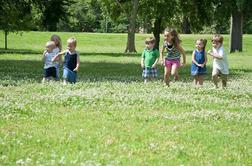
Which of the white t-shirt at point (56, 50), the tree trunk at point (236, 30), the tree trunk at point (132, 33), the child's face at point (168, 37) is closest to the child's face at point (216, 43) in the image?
the child's face at point (168, 37)

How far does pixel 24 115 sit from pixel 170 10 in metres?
52.0

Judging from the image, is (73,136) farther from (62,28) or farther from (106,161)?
(62,28)

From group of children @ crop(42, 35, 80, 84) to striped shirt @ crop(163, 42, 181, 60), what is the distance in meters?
3.00

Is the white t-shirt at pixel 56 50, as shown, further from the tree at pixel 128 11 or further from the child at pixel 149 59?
the tree at pixel 128 11

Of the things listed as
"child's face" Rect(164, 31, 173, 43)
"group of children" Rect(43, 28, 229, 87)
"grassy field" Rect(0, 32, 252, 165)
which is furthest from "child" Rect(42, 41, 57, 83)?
"child's face" Rect(164, 31, 173, 43)

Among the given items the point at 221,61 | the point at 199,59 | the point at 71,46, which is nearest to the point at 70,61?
the point at 71,46

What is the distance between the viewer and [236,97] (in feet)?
54.3

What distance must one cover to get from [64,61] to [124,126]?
944cm

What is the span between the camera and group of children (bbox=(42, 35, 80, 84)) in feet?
65.8

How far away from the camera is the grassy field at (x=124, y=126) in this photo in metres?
8.62

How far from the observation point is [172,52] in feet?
66.0

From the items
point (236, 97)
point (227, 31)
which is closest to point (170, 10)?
point (236, 97)

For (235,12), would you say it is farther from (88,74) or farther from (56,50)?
(56,50)

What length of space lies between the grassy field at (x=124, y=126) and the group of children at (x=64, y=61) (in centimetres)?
193
